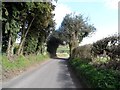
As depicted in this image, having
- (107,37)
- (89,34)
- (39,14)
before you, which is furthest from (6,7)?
(89,34)

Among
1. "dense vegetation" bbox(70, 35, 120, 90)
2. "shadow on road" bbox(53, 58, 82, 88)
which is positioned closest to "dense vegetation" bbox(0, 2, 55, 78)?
"shadow on road" bbox(53, 58, 82, 88)

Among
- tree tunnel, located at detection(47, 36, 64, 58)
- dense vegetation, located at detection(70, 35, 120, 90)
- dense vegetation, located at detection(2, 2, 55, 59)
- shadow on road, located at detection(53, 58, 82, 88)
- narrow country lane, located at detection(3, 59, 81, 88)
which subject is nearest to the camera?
dense vegetation, located at detection(70, 35, 120, 90)

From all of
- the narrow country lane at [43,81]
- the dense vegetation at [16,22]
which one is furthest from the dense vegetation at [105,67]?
the dense vegetation at [16,22]

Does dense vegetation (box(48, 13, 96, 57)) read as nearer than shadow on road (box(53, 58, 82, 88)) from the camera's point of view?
No

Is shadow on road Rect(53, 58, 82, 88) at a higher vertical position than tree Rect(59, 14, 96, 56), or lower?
lower

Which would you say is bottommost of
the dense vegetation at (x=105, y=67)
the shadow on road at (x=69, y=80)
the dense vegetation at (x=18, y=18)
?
the shadow on road at (x=69, y=80)

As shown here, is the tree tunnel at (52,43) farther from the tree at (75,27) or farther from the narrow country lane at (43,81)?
the narrow country lane at (43,81)

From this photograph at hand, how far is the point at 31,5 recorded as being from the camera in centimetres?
3002

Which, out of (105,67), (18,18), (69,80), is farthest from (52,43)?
(105,67)

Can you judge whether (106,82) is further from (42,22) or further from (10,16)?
(42,22)

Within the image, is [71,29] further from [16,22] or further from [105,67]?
[105,67]

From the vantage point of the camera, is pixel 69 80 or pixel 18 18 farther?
pixel 18 18

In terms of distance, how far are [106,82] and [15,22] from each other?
18.7m

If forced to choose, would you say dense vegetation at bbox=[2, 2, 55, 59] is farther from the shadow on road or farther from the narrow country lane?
the shadow on road
